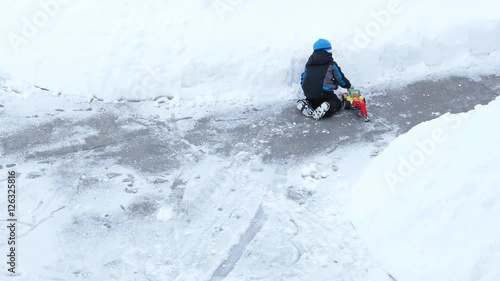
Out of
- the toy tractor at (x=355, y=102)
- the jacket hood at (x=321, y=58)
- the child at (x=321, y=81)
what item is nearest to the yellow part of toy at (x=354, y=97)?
the toy tractor at (x=355, y=102)

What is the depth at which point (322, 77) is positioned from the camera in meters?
8.97

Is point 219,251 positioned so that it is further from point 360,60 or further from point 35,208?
point 360,60

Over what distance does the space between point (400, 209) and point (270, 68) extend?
385 cm

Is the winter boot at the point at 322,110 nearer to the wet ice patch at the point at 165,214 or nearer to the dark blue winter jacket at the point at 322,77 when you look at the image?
the dark blue winter jacket at the point at 322,77

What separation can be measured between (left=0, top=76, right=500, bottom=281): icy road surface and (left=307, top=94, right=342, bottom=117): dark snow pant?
0.40 ft

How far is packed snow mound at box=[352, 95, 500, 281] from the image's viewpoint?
5504 millimetres

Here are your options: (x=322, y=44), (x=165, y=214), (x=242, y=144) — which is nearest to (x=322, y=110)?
(x=322, y=44)

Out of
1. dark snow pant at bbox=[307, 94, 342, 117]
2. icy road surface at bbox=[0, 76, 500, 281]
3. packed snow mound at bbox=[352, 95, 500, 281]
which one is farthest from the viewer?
dark snow pant at bbox=[307, 94, 342, 117]

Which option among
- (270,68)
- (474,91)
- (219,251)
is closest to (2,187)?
(219,251)

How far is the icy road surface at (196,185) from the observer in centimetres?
619

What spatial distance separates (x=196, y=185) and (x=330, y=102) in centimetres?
255

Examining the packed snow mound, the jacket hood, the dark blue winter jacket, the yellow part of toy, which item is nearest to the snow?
the packed snow mound

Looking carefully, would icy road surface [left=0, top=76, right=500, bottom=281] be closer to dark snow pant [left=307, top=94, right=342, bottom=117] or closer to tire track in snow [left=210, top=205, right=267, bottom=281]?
tire track in snow [left=210, top=205, right=267, bottom=281]

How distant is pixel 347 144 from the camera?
27.3 ft
